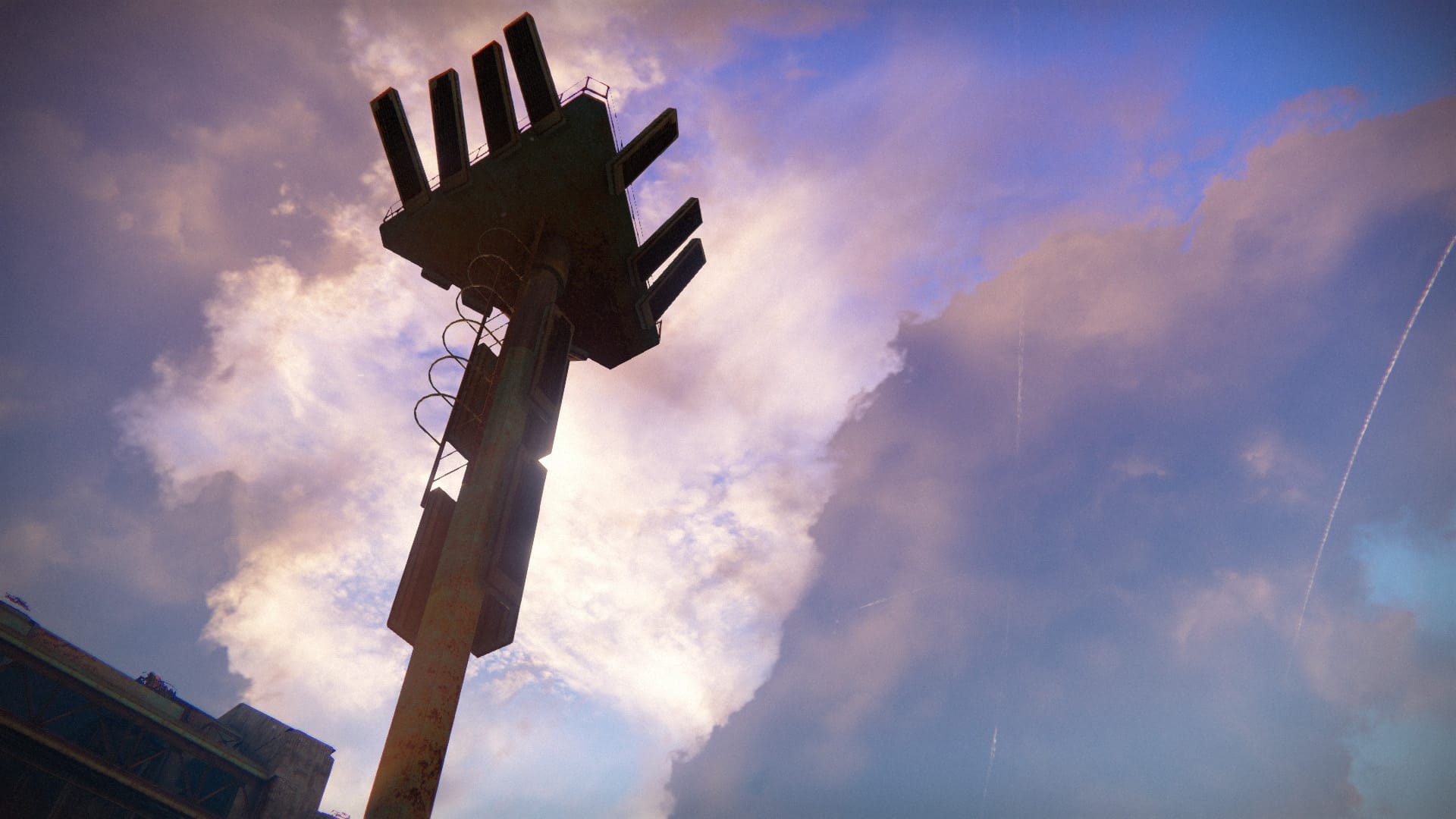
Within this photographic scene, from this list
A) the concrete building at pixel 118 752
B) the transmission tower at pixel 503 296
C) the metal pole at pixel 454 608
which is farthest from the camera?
the concrete building at pixel 118 752

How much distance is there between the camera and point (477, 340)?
14766mm

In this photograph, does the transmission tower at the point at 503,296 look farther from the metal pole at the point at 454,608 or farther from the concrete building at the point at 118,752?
the concrete building at the point at 118,752

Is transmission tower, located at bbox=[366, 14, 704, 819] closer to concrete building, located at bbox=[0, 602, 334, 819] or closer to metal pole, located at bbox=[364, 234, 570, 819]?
metal pole, located at bbox=[364, 234, 570, 819]

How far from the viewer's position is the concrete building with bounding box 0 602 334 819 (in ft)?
79.7

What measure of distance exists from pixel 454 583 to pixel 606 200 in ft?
34.9

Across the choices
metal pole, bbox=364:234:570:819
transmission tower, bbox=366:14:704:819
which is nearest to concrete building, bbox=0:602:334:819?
transmission tower, bbox=366:14:704:819

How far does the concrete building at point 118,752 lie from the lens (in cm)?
2430

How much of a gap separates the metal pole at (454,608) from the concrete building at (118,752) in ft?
82.6

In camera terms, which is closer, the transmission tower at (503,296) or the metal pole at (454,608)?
the metal pole at (454,608)

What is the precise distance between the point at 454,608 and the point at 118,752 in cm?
2769

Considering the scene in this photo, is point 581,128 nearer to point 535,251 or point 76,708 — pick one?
point 535,251

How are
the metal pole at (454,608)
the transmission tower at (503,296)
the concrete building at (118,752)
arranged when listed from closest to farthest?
1. the metal pole at (454,608)
2. the transmission tower at (503,296)
3. the concrete building at (118,752)

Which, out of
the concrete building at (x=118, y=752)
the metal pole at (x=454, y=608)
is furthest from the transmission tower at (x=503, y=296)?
the concrete building at (x=118, y=752)

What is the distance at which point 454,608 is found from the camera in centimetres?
1108
